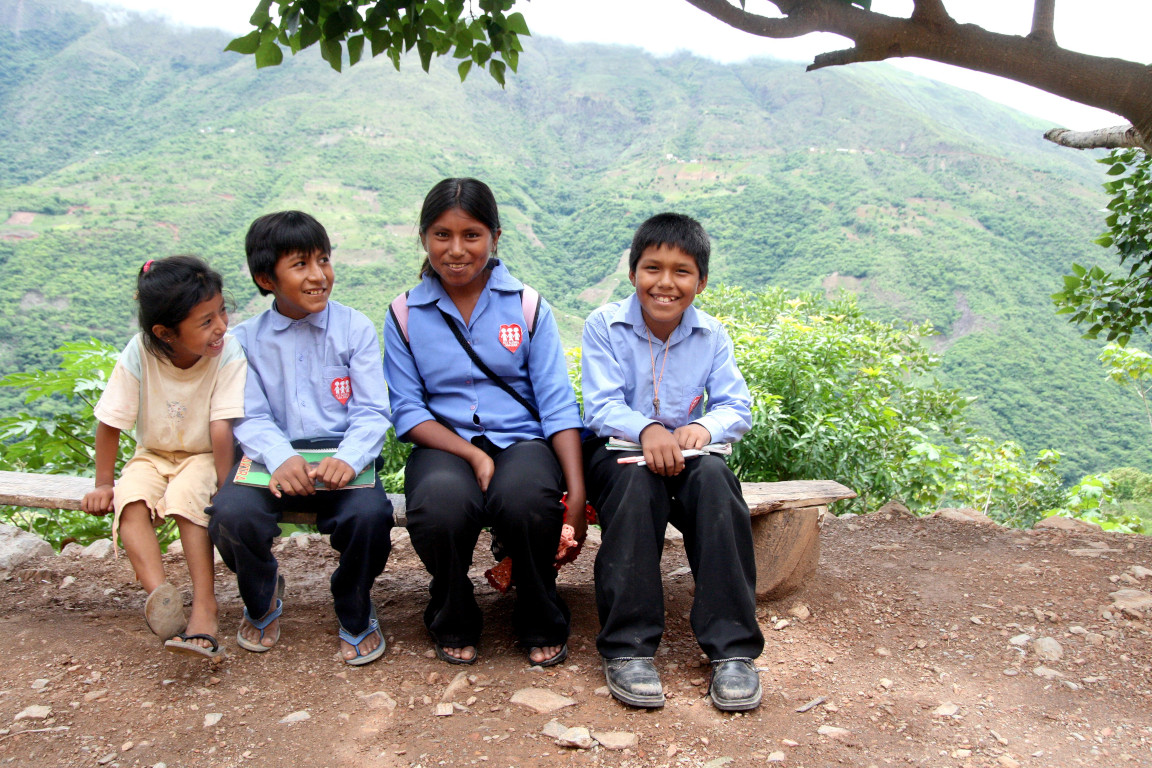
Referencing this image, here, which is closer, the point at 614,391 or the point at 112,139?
the point at 614,391

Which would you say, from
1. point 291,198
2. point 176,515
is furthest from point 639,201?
point 176,515

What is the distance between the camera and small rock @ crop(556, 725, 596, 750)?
1.93 m

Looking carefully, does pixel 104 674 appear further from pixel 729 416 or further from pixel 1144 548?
pixel 1144 548

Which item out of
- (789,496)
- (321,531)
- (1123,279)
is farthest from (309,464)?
(1123,279)

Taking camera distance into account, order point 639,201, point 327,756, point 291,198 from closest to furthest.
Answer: point 327,756
point 639,201
point 291,198

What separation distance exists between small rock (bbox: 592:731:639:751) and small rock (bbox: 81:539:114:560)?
2592 millimetres

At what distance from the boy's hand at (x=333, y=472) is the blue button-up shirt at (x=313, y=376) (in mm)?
183

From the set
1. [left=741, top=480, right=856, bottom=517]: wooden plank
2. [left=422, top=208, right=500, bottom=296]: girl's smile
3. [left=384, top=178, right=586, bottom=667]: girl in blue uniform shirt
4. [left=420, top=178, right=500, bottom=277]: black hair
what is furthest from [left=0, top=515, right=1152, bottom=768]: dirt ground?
[left=420, top=178, right=500, bottom=277]: black hair

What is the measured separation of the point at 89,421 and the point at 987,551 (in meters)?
4.18

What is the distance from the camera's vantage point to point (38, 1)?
53.3 m

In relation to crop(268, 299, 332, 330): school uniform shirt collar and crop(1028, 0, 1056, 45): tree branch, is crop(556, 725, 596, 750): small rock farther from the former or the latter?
crop(1028, 0, 1056, 45): tree branch

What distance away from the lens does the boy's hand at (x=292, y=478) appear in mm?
2279

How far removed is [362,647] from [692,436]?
47.7 inches

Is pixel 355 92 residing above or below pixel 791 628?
above
